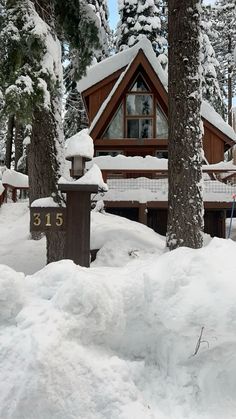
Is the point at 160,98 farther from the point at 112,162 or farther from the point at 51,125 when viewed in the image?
the point at 51,125

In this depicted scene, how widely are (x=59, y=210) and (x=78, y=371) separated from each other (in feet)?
11.4

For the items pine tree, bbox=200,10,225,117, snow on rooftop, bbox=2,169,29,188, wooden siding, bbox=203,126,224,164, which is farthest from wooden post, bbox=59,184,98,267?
pine tree, bbox=200,10,225,117

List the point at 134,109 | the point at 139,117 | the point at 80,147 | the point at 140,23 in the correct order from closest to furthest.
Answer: the point at 80,147
the point at 139,117
the point at 134,109
the point at 140,23

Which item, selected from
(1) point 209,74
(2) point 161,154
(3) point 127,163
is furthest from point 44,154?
(1) point 209,74

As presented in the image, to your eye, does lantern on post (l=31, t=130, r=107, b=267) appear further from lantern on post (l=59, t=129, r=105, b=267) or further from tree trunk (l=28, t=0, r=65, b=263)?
tree trunk (l=28, t=0, r=65, b=263)

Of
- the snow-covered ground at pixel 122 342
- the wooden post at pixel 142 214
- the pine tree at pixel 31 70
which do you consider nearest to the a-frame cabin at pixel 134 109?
the wooden post at pixel 142 214

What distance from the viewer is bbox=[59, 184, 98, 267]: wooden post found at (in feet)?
18.7

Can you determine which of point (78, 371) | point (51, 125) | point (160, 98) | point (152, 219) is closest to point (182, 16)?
point (51, 125)

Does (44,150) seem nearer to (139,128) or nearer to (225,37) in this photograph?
(139,128)

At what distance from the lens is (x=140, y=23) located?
22.8 m

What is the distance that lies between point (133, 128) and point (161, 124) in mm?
1248

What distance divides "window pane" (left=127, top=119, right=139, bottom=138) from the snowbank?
15667 millimetres

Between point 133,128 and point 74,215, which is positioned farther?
point 133,128

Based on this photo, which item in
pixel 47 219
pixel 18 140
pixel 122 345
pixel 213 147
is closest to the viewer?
pixel 122 345
